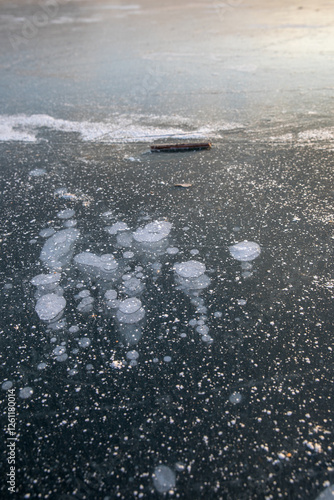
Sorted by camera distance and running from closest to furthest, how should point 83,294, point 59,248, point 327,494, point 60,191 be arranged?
point 327,494 < point 83,294 < point 59,248 < point 60,191

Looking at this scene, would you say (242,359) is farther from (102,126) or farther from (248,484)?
(102,126)

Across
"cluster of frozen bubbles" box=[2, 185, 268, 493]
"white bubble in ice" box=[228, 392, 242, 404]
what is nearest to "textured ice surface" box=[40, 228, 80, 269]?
"cluster of frozen bubbles" box=[2, 185, 268, 493]

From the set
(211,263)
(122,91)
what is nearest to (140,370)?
(211,263)

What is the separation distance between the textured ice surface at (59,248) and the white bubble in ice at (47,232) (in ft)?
0.08

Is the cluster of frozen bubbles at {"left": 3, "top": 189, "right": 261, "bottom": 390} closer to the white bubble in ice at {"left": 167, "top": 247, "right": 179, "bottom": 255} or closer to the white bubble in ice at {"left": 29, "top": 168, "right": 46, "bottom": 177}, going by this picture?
the white bubble in ice at {"left": 167, "top": 247, "right": 179, "bottom": 255}

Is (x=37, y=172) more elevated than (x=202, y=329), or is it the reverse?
(x=37, y=172)

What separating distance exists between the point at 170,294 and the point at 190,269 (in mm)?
146

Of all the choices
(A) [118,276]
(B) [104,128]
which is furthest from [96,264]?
(B) [104,128]

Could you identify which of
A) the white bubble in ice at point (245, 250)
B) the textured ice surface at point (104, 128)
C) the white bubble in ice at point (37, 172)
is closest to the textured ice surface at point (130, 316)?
the white bubble in ice at point (245, 250)

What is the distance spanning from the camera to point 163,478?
2.74ft

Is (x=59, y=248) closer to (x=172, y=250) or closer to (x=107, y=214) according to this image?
Answer: (x=107, y=214)

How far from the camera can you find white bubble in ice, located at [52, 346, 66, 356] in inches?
43.8

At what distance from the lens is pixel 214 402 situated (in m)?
0.97

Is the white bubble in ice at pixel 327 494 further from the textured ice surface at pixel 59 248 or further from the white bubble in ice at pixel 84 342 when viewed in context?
the textured ice surface at pixel 59 248
